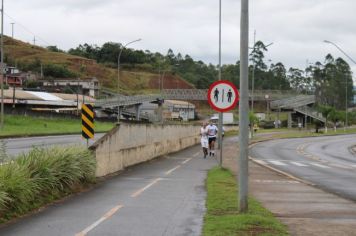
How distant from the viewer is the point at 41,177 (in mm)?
11375

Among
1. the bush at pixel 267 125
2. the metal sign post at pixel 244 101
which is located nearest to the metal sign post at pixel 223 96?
the metal sign post at pixel 244 101

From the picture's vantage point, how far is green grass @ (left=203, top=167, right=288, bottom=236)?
26.6ft

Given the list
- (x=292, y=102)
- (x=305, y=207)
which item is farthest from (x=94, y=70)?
(x=305, y=207)

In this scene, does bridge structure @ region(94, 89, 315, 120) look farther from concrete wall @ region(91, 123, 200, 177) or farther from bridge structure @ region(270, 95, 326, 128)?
concrete wall @ region(91, 123, 200, 177)

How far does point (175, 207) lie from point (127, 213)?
3.77 feet

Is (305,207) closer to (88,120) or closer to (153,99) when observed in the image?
(88,120)

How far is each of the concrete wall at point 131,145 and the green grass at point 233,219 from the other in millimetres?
4936

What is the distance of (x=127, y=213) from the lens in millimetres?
10078

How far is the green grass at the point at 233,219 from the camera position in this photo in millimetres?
8102

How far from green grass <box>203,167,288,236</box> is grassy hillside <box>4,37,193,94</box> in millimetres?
143886

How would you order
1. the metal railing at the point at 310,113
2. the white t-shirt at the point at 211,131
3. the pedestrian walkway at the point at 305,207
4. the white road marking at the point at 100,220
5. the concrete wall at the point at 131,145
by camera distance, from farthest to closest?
the metal railing at the point at 310,113
the white t-shirt at the point at 211,131
the concrete wall at the point at 131,145
the pedestrian walkway at the point at 305,207
the white road marking at the point at 100,220

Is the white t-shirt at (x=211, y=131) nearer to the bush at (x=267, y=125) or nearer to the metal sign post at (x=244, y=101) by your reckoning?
the metal sign post at (x=244, y=101)

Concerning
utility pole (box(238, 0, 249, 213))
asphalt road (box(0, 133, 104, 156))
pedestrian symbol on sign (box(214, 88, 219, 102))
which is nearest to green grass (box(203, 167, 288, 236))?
utility pole (box(238, 0, 249, 213))

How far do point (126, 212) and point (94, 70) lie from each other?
529ft
